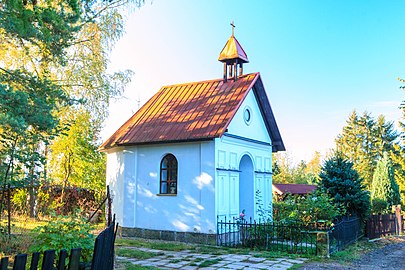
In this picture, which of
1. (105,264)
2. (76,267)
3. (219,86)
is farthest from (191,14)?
(76,267)

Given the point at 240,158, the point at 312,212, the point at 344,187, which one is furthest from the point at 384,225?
the point at 240,158

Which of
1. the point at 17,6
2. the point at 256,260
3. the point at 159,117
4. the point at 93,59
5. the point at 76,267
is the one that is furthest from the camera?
the point at 93,59

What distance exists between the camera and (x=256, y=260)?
993 centimetres

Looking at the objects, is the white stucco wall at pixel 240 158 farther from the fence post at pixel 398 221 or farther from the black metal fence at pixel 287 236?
the fence post at pixel 398 221

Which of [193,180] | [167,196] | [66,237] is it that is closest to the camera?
[66,237]

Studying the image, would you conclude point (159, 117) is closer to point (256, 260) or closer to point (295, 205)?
point (295, 205)

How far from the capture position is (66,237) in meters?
6.34

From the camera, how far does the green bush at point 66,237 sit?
6219 mm

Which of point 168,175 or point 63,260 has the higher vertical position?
point 168,175

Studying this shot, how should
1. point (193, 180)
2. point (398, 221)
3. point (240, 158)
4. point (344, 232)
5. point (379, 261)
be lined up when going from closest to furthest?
point (379, 261) → point (344, 232) → point (193, 180) → point (240, 158) → point (398, 221)

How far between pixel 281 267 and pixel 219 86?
9.00 meters

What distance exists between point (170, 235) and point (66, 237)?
7.91m

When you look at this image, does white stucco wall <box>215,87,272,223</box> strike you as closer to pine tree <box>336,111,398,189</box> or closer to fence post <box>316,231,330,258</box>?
fence post <box>316,231,330,258</box>

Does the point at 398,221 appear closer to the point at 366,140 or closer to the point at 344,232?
the point at 344,232
